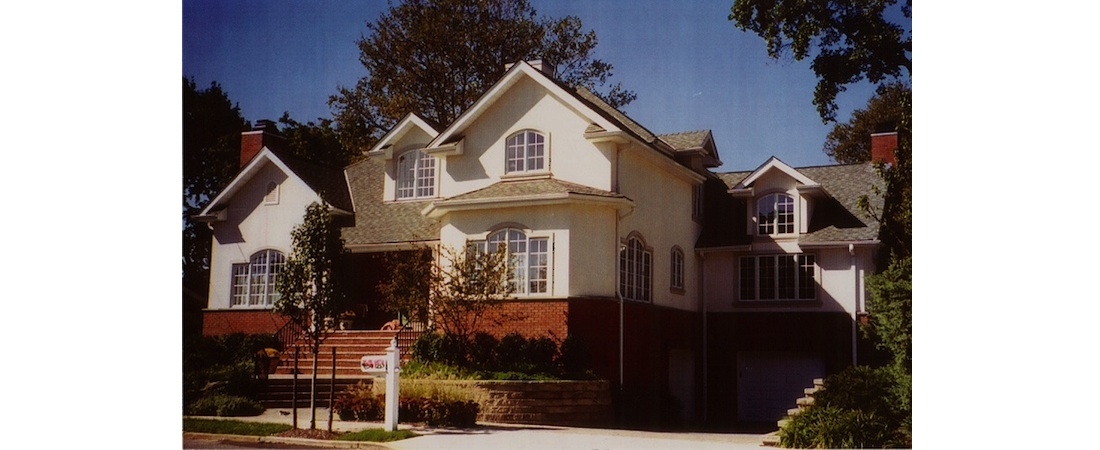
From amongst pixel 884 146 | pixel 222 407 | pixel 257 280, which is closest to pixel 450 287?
pixel 257 280

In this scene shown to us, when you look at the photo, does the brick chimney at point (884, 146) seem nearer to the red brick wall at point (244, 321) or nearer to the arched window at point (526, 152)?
the arched window at point (526, 152)

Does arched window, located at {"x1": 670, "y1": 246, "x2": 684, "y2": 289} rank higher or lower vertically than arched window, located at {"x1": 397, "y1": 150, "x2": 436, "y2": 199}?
lower

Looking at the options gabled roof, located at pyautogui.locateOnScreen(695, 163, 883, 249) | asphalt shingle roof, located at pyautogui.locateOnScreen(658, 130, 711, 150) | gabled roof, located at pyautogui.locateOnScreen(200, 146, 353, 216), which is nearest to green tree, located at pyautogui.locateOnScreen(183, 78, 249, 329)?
gabled roof, located at pyautogui.locateOnScreen(200, 146, 353, 216)

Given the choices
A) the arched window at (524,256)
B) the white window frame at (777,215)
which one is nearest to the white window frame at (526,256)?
the arched window at (524,256)

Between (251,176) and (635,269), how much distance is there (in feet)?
17.9

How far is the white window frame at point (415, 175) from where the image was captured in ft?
50.5

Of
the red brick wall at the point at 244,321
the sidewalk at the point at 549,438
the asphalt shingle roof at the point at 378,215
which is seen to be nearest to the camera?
the sidewalk at the point at 549,438

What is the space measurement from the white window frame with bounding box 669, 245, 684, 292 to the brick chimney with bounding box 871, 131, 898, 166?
3.42 metres

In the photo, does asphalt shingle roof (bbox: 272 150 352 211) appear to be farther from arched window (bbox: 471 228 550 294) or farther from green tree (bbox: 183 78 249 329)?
arched window (bbox: 471 228 550 294)

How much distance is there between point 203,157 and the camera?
14602 mm

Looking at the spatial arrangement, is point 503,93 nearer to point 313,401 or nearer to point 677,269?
point 677,269

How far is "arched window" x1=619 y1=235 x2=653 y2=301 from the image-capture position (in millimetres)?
14531

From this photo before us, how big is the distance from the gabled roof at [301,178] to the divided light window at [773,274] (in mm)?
5535
